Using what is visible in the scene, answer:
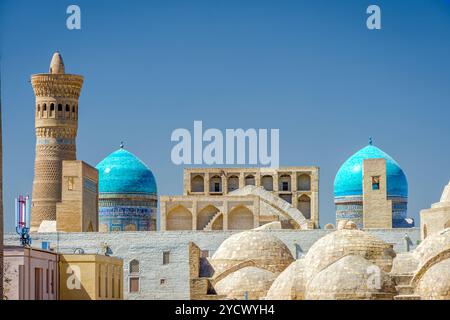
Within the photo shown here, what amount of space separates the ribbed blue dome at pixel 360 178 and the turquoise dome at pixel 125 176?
281 inches

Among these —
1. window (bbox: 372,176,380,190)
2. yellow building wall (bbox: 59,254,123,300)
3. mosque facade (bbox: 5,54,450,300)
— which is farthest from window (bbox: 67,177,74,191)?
yellow building wall (bbox: 59,254,123,300)

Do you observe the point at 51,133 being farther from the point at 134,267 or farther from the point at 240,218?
the point at 134,267

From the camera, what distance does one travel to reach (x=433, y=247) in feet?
104

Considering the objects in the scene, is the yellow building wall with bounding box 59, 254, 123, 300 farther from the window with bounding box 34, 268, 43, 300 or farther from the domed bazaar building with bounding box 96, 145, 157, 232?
the domed bazaar building with bounding box 96, 145, 157, 232

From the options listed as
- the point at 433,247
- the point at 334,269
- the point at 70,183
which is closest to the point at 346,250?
the point at 433,247

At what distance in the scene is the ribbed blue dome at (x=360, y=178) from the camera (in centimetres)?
5003

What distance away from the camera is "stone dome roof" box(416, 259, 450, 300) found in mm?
29156

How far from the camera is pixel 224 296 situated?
33406 millimetres

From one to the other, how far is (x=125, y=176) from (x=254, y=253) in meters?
13.7

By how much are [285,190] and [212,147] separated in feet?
72.3

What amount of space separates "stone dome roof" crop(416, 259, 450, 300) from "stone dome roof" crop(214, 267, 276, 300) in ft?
15.2
